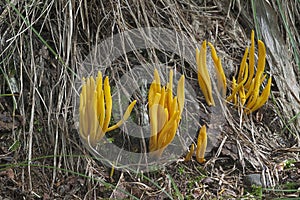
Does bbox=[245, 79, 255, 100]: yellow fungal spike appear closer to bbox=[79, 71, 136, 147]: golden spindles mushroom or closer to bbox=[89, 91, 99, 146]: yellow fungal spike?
bbox=[79, 71, 136, 147]: golden spindles mushroom

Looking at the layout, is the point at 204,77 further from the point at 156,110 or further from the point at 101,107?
the point at 101,107

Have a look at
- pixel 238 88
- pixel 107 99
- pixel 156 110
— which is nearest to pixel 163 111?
pixel 156 110

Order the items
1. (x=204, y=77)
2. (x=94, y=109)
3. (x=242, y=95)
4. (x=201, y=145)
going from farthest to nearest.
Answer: (x=242, y=95) < (x=204, y=77) < (x=201, y=145) < (x=94, y=109)

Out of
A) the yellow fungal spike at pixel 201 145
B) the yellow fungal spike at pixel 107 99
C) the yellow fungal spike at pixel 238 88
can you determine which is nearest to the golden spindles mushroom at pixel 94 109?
the yellow fungal spike at pixel 107 99

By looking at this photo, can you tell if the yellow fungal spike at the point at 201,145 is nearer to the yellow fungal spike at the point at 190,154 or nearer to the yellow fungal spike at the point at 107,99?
the yellow fungal spike at the point at 190,154

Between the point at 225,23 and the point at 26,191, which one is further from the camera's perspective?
the point at 225,23

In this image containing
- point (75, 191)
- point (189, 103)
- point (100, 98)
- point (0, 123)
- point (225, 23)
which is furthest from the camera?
point (225, 23)

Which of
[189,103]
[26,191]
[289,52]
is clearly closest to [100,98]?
[26,191]

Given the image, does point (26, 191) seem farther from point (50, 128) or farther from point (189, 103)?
point (189, 103)

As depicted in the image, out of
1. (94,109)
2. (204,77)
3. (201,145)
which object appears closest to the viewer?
(94,109)
